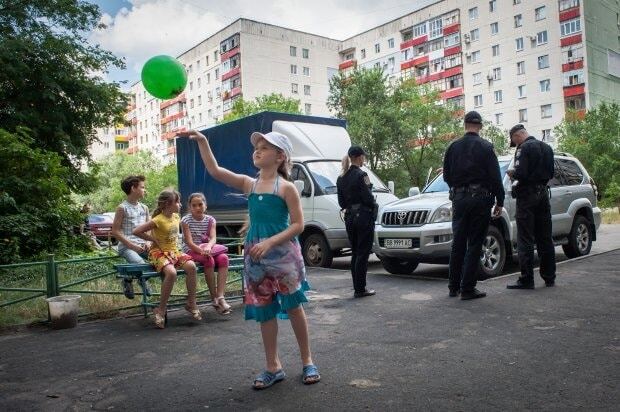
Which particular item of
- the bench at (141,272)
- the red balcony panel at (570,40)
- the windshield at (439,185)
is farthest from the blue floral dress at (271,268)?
the red balcony panel at (570,40)

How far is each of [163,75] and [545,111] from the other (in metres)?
51.6

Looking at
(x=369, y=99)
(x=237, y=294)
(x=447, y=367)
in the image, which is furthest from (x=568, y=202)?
(x=369, y=99)

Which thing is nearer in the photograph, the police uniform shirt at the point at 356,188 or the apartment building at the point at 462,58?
the police uniform shirt at the point at 356,188

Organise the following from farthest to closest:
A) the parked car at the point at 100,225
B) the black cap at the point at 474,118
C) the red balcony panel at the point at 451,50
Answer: the red balcony panel at the point at 451,50 → the parked car at the point at 100,225 → the black cap at the point at 474,118

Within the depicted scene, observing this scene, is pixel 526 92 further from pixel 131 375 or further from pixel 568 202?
pixel 131 375

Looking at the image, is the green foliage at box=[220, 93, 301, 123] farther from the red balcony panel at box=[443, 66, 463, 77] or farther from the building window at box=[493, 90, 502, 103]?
the building window at box=[493, 90, 502, 103]

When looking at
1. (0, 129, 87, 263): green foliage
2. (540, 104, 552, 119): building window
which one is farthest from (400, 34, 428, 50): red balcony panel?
(0, 129, 87, 263): green foliage

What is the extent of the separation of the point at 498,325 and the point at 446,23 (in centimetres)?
5648

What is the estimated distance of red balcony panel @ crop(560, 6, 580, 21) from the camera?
47594mm

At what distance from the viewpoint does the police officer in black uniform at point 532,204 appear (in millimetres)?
7059

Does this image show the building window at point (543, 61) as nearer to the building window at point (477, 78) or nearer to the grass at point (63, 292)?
the building window at point (477, 78)

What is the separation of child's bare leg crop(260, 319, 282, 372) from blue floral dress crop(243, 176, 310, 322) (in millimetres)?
49

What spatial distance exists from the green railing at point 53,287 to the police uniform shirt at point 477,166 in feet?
9.92

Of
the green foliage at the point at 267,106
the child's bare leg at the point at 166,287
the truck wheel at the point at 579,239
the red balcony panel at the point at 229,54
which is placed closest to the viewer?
the child's bare leg at the point at 166,287
